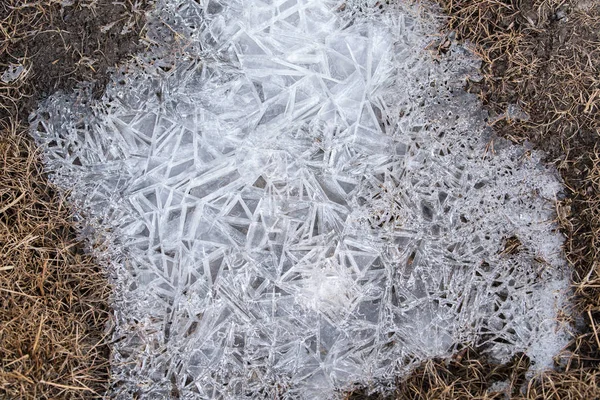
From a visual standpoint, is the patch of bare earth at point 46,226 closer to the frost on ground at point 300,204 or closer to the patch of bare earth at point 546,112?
the frost on ground at point 300,204

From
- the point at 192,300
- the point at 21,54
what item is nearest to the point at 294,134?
the point at 192,300

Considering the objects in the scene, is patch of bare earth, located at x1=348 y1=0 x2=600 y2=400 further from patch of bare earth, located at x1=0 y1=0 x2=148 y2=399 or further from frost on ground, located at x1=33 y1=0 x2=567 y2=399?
patch of bare earth, located at x1=0 y1=0 x2=148 y2=399

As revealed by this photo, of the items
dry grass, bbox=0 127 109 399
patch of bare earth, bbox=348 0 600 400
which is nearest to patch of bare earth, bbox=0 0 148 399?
dry grass, bbox=0 127 109 399

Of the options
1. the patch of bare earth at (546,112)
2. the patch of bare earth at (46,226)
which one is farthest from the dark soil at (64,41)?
the patch of bare earth at (546,112)

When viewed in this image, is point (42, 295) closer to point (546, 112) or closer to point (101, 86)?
point (101, 86)

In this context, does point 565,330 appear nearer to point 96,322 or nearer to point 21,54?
point 96,322

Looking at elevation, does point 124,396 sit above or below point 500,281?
below
